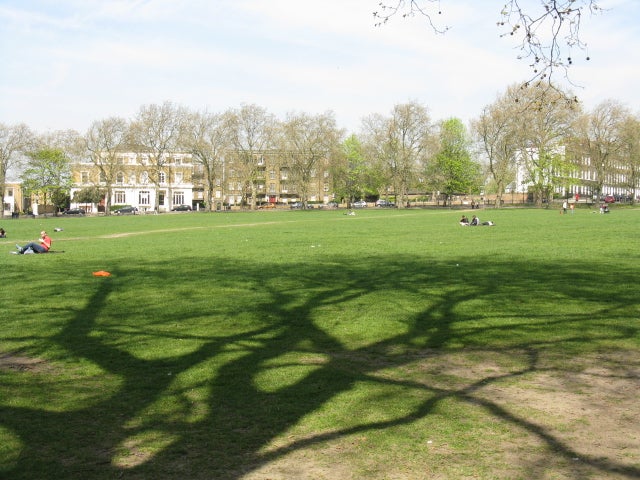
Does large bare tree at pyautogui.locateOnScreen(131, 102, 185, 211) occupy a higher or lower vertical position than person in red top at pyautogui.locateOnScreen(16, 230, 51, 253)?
higher

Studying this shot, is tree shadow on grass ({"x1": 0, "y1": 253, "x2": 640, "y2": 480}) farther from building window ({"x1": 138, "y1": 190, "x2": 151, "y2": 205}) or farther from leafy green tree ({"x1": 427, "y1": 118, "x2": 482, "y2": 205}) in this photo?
building window ({"x1": 138, "y1": 190, "x2": 151, "y2": 205})

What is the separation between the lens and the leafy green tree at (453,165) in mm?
106750

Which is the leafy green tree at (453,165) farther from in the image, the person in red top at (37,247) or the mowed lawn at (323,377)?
the mowed lawn at (323,377)

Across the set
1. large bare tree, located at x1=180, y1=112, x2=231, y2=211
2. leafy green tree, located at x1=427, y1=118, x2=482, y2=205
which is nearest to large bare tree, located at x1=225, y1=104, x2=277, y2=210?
large bare tree, located at x1=180, y1=112, x2=231, y2=211

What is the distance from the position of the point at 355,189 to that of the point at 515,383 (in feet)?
380

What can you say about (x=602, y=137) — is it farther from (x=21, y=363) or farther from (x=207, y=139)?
(x=21, y=363)

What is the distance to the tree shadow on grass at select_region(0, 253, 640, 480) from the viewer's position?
524 cm

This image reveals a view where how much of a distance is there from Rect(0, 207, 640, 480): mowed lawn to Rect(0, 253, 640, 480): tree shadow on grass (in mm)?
26

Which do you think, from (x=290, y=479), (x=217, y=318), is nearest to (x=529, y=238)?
(x=217, y=318)

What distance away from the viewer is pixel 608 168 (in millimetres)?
97312

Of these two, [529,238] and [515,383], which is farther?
[529,238]

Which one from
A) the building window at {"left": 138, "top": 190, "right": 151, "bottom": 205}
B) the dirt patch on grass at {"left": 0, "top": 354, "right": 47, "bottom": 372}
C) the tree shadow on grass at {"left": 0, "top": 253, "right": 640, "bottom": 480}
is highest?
the building window at {"left": 138, "top": 190, "right": 151, "bottom": 205}

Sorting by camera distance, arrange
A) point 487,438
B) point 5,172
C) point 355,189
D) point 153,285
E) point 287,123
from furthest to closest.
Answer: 1. point 355,189
2. point 287,123
3. point 5,172
4. point 153,285
5. point 487,438

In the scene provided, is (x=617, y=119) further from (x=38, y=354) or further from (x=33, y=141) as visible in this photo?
(x=38, y=354)
